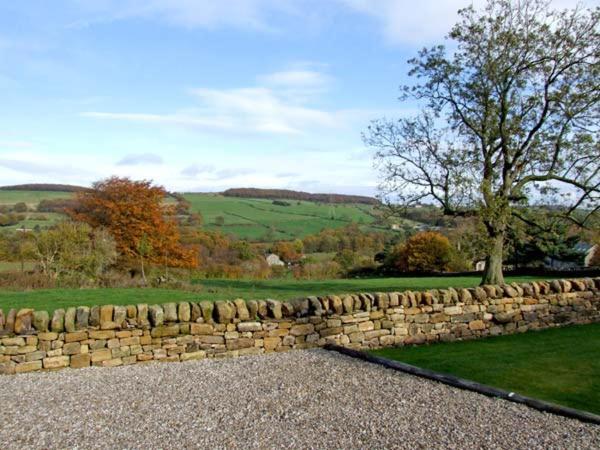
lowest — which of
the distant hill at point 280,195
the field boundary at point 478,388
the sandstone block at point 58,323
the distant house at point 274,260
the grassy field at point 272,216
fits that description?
the distant house at point 274,260

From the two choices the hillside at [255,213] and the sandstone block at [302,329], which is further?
the hillside at [255,213]

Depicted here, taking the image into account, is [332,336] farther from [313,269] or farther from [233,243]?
[233,243]

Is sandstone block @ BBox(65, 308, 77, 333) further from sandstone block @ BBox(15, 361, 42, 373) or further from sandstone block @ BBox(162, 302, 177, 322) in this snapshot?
sandstone block @ BBox(162, 302, 177, 322)

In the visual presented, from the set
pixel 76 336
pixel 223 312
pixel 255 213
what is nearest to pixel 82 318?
pixel 76 336

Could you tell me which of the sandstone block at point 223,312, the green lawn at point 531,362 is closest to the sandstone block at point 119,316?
the sandstone block at point 223,312

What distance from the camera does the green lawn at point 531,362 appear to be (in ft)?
22.6

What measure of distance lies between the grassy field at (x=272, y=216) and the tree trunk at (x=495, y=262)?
90.9 feet

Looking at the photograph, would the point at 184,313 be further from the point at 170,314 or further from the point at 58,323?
the point at 58,323

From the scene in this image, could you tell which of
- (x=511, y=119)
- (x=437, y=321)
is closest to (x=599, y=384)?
(x=437, y=321)

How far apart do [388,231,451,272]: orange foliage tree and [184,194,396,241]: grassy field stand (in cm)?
894

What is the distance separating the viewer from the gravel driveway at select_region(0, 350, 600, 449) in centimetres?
516

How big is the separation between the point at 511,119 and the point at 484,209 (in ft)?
11.0

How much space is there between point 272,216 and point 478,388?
1839 inches

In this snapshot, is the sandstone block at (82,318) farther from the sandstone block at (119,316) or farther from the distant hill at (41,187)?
the distant hill at (41,187)
